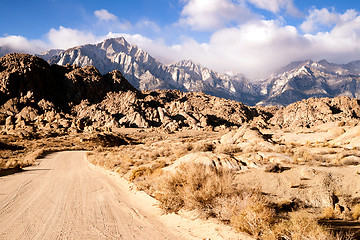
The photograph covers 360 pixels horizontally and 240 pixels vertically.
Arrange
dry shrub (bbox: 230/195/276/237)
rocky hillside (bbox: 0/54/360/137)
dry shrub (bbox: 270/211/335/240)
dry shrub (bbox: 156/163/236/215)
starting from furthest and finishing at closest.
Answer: rocky hillside (bbox: 0/54/360/137) < dry shrub (bbox: 156/163/236/215) < dry shrub (bbox: 230/195/276/237) < dry shrub (bbox: 270/211/335/240)

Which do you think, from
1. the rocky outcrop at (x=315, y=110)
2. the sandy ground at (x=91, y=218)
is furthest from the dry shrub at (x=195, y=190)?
the rocky outcrop at (x=315, y=110)

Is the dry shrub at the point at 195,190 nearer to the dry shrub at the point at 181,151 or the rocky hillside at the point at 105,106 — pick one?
the dry shrub at the point at 181,151

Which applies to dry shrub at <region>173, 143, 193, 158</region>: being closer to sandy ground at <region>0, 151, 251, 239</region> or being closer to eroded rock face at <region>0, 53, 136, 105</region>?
sandy ground at <region>0, 151, 251, 239</region>

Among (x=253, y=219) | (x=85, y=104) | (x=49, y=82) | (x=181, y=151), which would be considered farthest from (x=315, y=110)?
(x=49, y=82)

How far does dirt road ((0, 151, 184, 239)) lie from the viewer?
16.6 ft

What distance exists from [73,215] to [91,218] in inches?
28.1

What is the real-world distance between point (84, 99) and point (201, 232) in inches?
4899

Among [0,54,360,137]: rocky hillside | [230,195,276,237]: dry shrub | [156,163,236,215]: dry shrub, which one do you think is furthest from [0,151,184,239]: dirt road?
[0,54,360,137]: rocky hillside

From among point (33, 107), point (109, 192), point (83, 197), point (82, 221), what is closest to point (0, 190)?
point (83, 197)

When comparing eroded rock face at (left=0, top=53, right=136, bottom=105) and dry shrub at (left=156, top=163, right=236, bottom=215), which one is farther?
eroded rock face at (left=0, top=53, right=136, bottom=105)

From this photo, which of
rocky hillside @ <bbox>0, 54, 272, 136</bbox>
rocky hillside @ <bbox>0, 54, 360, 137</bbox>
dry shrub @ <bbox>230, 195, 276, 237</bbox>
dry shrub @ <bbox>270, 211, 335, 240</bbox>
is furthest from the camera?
rocky hillside @ <bbox>0, 54, 360, 137</bbox>

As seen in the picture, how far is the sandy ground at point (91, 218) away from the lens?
4.99 metres

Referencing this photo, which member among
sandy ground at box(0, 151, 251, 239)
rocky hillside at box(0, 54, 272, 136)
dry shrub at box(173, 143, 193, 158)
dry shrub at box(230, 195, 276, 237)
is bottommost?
dry shrub at box(173, 143, 193, 158)

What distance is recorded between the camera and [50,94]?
107188 mm
